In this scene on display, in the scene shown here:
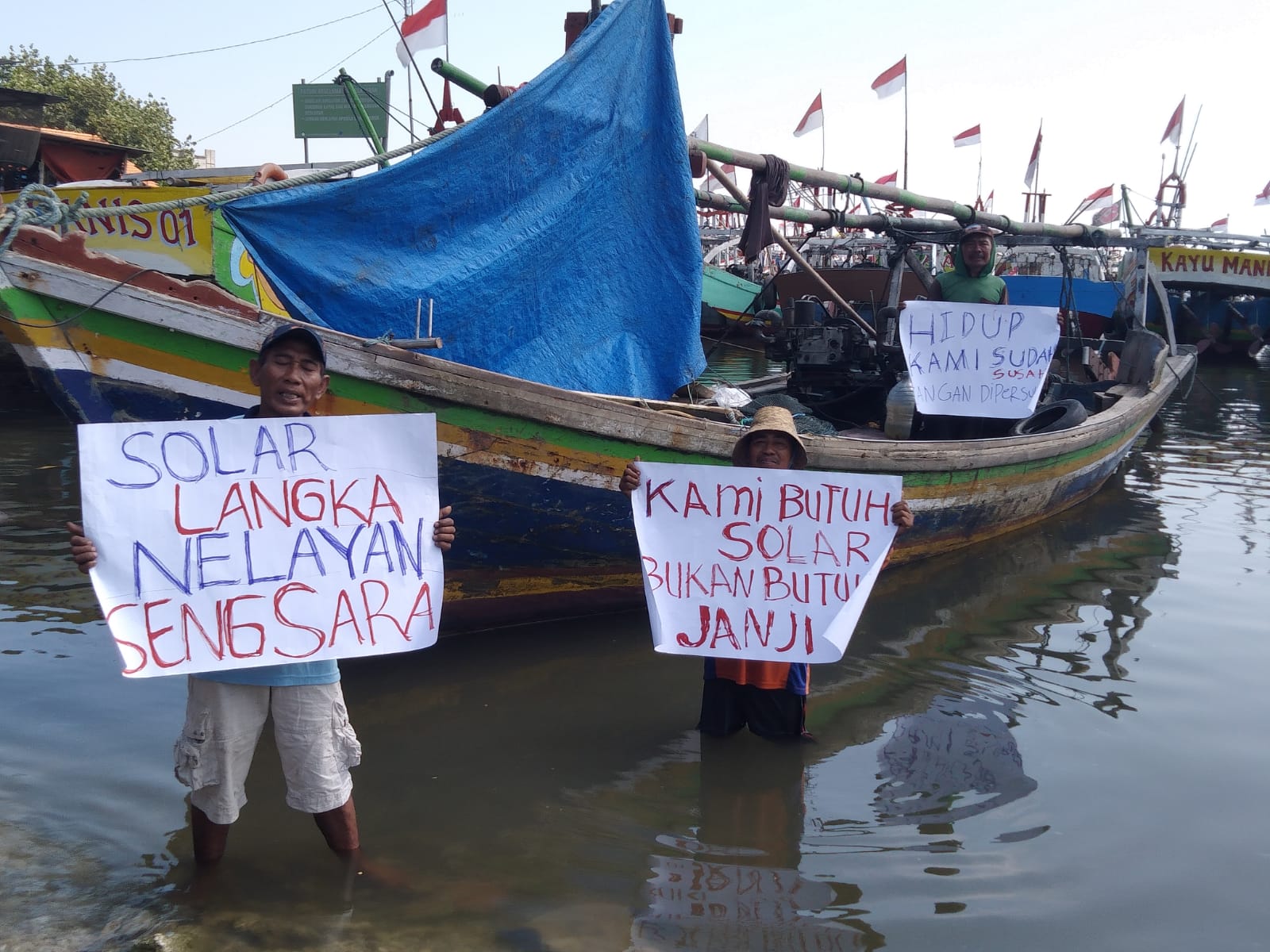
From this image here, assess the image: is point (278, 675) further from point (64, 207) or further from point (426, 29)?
point (426, 29)

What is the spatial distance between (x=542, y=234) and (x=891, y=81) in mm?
15260

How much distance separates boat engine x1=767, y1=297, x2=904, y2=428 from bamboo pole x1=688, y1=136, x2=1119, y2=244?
84 cm

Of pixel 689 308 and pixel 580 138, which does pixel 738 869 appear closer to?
pixel 689 308

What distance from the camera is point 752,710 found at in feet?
12.6

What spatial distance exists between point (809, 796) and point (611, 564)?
5.70ft

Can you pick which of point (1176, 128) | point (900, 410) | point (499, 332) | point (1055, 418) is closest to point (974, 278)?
point (900, 410)

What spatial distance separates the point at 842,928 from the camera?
287cm

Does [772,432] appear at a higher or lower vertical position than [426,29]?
lower

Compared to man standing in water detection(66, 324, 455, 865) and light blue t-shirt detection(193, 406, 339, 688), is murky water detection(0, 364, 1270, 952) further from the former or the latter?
light blue t-shirt detection(193, 406, 339, 688)

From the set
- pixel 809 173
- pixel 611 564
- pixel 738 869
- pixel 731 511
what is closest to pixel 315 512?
pixel 731 511

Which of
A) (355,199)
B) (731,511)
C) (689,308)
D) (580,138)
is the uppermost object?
(580,138)

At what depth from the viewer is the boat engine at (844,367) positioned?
24.3ft

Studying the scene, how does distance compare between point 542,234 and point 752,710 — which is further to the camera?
point 542,234

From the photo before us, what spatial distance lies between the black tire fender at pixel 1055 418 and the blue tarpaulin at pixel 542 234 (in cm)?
353
